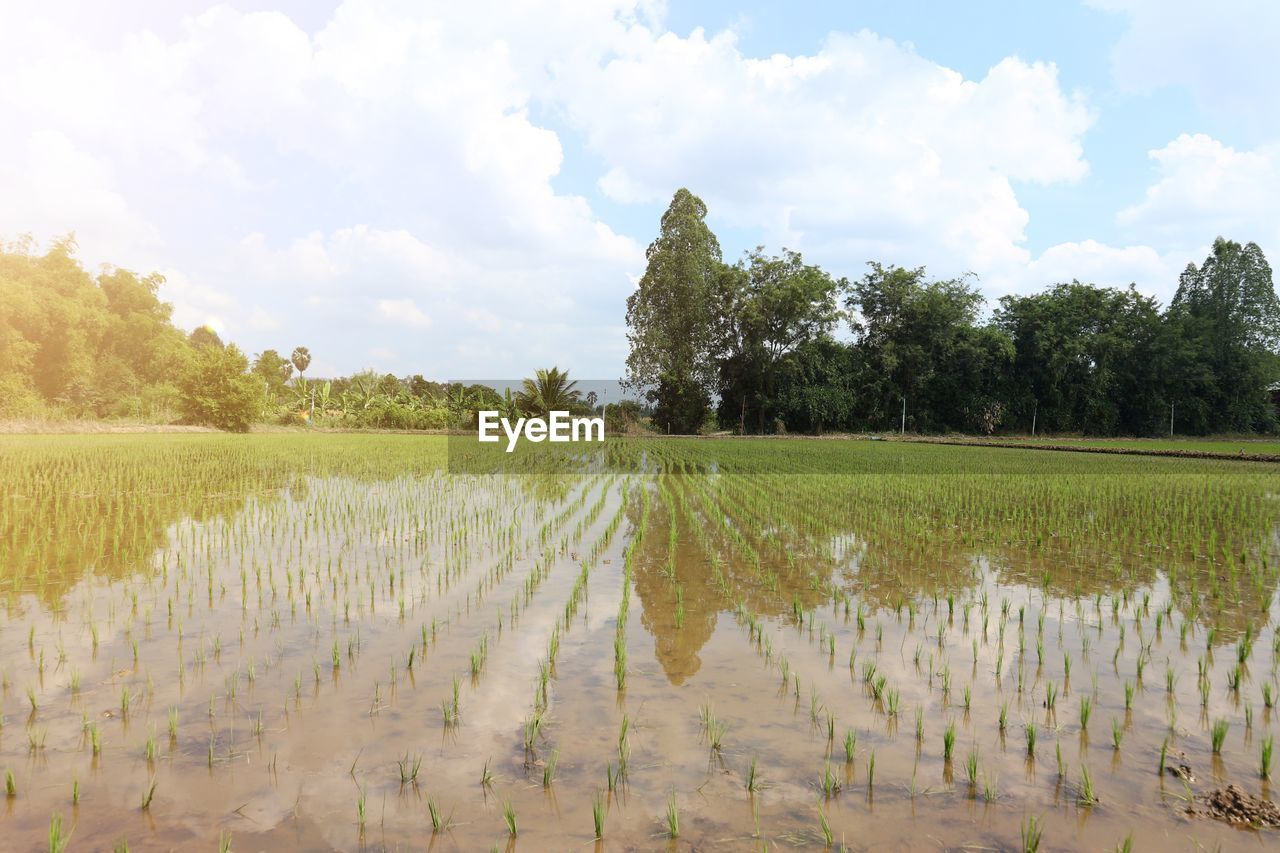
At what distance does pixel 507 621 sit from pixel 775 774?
7.44 ft

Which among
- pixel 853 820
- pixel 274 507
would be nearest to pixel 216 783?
pixel 853 820

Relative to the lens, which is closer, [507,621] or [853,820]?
[853,820]

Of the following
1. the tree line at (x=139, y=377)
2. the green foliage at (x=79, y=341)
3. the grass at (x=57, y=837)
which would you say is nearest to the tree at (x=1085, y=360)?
the tree line at (x=139, y=377)

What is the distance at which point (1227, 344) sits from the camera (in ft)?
120

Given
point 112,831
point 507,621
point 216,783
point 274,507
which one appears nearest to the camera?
point 112,831

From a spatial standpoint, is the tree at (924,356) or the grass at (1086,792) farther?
the tree at (924,356)

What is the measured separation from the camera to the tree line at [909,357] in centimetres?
3222

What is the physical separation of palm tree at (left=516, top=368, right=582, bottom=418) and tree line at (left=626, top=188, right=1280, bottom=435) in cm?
328

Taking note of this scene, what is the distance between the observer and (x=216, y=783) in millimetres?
2451

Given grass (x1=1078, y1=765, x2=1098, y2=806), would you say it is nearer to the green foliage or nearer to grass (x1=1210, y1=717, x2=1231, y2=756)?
grass (x1=1210, y1=717, x2=1231, y2=756)

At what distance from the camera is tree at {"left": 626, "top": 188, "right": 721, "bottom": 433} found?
32281mm

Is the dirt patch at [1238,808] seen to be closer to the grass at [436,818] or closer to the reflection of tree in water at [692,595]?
the reflection of tree in water at [692,595]

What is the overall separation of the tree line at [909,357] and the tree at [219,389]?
17258 millimetres

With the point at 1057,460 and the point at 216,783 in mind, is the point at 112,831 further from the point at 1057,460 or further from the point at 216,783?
the point at 1057,460
